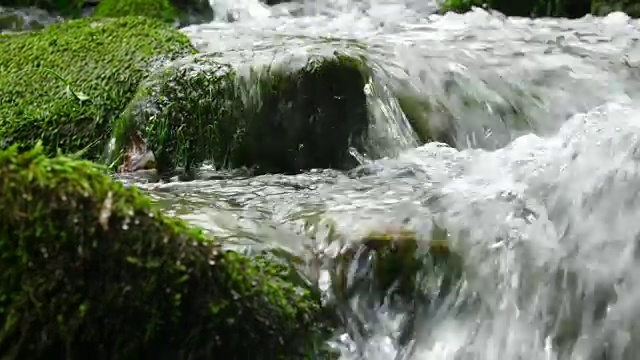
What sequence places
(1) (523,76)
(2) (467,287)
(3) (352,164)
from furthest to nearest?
(1) (523,76) → (3) (352,164) → (2) (467,287)

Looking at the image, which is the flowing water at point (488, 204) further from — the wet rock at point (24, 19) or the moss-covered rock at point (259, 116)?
the wet rock at point (24, 19)

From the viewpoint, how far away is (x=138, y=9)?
28.3 feet

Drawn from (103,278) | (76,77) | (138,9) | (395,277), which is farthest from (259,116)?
(138,9)

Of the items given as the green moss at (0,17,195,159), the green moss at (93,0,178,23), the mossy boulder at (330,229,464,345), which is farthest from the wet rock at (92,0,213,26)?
the mossy boulder at (330,229,464,345)

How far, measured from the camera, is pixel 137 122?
13.7 feet

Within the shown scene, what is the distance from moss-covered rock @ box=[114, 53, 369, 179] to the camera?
158 inches

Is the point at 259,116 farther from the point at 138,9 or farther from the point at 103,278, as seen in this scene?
the point at 138,9

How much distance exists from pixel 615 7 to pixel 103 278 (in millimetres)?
7574

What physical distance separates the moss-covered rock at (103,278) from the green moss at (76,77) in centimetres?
256

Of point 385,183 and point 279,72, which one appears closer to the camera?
point 385,183

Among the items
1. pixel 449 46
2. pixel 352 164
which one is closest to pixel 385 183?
pixel 352 164

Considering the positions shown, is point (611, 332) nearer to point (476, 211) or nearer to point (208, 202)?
point (476, 211)

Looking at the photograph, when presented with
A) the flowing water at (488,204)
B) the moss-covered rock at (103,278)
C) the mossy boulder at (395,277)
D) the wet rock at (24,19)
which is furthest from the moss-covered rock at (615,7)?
the moss-covered rock at (103,278)

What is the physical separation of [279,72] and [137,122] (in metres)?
0.89
